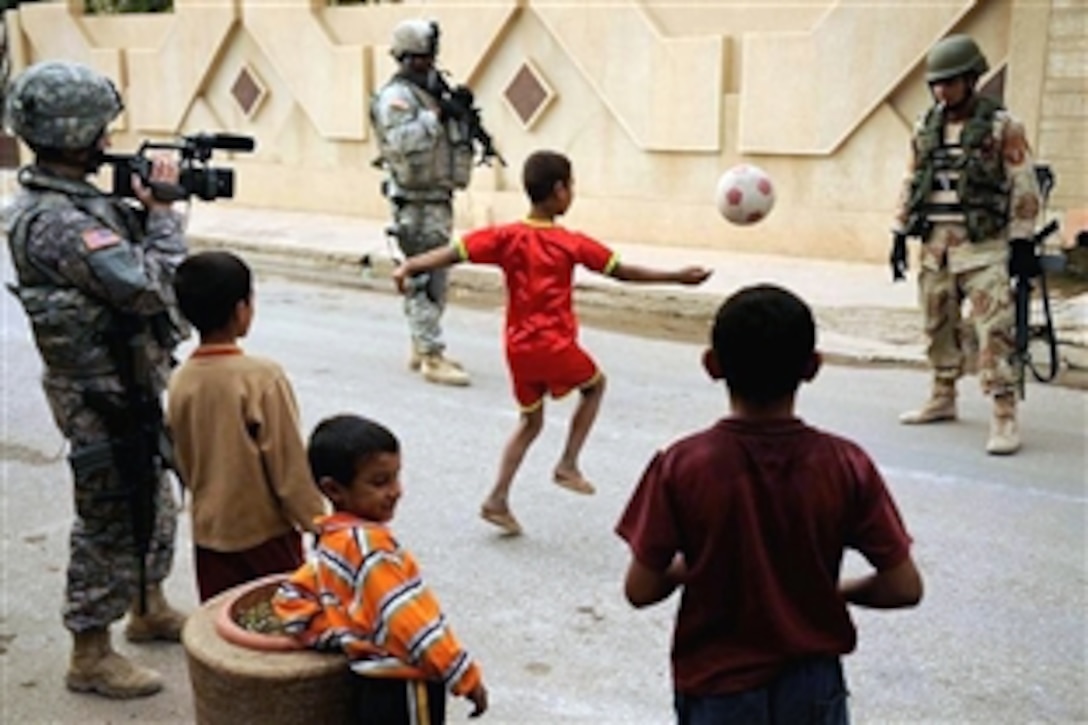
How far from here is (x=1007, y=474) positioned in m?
5.72

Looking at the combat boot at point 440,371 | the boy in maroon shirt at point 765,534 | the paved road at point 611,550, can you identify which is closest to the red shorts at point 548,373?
the paved road at point 611,550

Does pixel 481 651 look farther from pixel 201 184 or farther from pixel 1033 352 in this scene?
pixel 1033 352

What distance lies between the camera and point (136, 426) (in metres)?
3.67

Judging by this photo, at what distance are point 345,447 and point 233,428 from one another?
85 centimetres

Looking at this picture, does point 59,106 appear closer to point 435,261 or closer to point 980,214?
point 435,261

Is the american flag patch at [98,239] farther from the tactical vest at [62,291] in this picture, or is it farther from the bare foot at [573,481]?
the bare foot at [573,481]

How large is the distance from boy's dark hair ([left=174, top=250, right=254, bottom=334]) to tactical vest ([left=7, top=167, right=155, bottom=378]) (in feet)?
1.32

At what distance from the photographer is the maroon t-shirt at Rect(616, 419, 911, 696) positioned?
7.25 ft

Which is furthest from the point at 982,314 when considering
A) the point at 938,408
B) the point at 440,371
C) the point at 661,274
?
the point at 440,371

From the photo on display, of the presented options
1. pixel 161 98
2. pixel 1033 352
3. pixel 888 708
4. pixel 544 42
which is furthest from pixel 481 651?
pixel 161 98

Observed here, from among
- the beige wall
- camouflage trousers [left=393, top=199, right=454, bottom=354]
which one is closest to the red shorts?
camouflage trousers [left=393, top=199, right=454, bottom=354]

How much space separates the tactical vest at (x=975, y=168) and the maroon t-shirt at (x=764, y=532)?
4.08m

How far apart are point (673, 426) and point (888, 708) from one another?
9.93 ft

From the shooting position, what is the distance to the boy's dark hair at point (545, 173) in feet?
15.0
